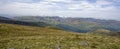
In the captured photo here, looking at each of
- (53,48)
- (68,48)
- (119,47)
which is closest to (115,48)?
(119,47)

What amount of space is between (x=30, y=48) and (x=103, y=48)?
1214 cm

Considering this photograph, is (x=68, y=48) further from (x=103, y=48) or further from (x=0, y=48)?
(x=0, y=48)

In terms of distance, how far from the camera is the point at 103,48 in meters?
30.9

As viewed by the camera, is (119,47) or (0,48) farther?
(119,47)

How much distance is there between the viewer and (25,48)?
27.3 metres

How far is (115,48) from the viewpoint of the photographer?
106ft

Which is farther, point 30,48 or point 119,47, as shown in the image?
point 119,47

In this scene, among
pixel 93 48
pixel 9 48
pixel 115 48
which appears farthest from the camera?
pixel 115 48

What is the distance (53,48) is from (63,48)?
1573mm

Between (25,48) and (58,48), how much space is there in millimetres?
4905

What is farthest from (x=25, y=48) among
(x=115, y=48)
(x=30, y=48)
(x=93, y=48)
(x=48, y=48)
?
(x=115, y=48)

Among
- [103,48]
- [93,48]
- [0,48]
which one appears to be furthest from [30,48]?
[103,48]

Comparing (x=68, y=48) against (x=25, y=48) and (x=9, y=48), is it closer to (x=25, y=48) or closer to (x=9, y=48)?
(x=25, y=48)

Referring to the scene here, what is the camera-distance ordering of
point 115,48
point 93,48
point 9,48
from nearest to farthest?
point 9,48
point 93,48
point 115,48
